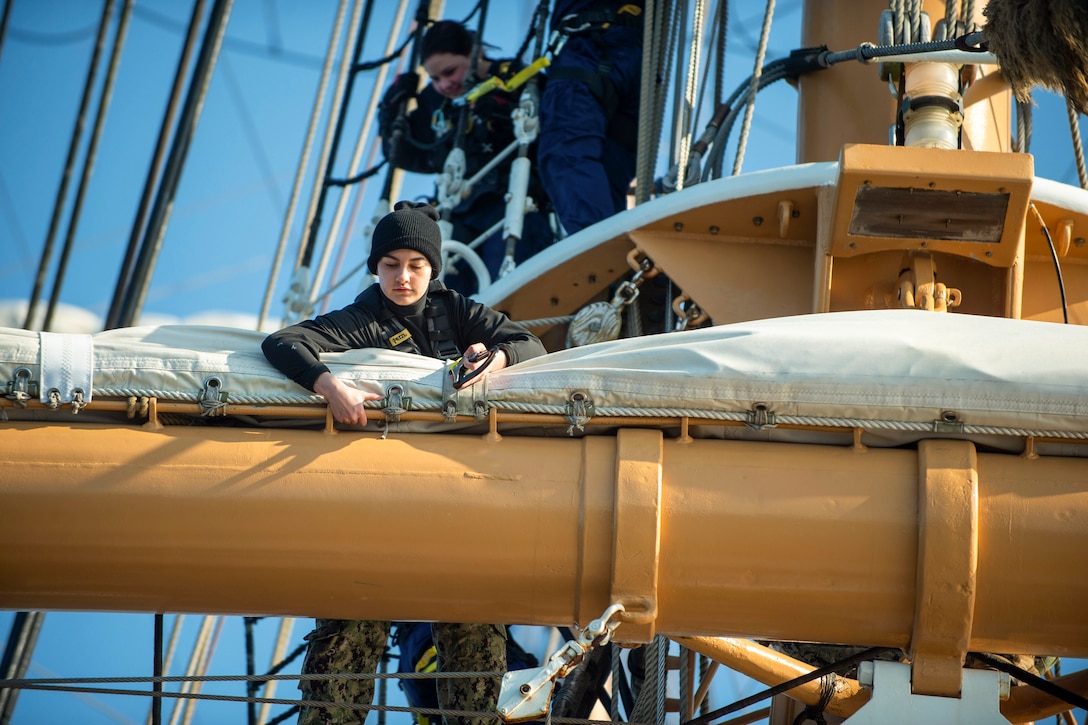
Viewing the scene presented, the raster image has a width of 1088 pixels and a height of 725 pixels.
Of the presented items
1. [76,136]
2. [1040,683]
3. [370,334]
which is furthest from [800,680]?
[76,136]

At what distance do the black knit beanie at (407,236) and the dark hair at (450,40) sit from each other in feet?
11.2

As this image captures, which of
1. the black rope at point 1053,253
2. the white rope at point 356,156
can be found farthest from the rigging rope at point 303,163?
the black rope at point 1053,253

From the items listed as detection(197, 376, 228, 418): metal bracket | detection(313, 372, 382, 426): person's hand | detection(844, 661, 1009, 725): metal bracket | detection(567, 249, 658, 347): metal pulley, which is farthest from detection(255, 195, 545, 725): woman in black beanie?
detection(567, 249, 658, 347): metal pulley

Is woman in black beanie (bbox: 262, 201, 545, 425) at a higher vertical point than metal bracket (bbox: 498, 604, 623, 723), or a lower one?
higher

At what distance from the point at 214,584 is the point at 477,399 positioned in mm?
616

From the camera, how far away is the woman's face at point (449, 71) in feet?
Result: 22.3

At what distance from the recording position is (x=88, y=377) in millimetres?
2965

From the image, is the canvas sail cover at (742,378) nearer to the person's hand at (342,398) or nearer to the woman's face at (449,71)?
the person's hand at (342,398)

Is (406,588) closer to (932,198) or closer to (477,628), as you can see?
(477,628)

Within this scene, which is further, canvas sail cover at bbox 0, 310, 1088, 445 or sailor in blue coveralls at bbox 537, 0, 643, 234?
sailor in blue coveralls at bbox 537, 0, 643, 234

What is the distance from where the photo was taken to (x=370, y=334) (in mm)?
3398

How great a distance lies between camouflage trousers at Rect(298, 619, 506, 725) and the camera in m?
3.24

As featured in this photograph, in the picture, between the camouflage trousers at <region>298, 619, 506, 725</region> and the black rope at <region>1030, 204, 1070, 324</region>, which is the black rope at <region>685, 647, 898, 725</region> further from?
the black rope at <region>1030, 204, 1070, 324</region>

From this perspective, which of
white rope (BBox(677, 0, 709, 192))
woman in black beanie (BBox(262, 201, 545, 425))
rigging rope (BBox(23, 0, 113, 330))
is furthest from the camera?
rigging rope (BBox(23, 0, 113, 330))
